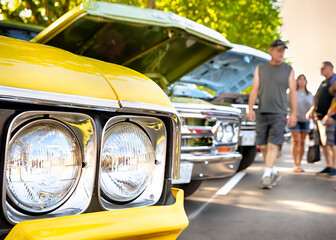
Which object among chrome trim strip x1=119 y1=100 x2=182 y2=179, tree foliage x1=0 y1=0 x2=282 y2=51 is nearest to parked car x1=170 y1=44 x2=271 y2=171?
tree foliage x1=0 y1=0 x2=282 y2=51

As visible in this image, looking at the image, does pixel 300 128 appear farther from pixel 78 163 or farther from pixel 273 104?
pixel 78 163

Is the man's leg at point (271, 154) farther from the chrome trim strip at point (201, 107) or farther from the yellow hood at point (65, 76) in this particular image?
the yellow hood at point (65, 76)

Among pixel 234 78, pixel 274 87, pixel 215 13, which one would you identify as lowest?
pixel 274 87

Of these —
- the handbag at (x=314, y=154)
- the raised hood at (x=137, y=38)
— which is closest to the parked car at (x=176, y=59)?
the raised hood at (x=137, y=38)

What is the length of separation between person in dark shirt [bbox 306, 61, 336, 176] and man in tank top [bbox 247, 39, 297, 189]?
5.00 ft

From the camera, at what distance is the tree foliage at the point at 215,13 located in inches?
407

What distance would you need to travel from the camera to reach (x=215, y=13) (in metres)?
21.9

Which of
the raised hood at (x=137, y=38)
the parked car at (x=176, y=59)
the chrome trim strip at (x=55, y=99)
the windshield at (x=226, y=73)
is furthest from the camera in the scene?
the windshield at (x=226, y=73)

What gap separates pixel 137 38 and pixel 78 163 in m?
2.49

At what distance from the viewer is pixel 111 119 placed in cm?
162

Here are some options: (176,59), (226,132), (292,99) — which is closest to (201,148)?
(226,132)

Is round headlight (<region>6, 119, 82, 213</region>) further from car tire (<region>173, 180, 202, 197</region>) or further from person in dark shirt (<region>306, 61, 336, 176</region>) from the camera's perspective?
person in dark shirt (<region>306, 61, 336, 176</region>)

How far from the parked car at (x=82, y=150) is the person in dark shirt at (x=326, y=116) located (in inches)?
257

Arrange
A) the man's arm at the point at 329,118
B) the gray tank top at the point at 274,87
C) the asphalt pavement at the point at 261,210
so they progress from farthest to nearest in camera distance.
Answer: the man's arm at the point at 329,118 < the gray tank top at the point at 274,87 < the asphalt pavement at the point at 261,210
